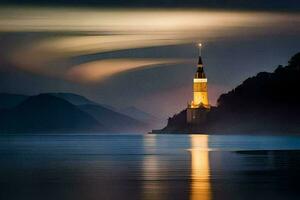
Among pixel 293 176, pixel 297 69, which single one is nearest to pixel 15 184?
pixel 293 176

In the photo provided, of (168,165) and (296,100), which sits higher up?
(296,100)

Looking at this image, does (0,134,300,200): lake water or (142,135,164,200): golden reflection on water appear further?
(142,135,164,200): golden reflection on water

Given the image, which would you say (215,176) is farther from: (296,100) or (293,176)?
(296,100)

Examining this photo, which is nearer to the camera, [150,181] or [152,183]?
[152,183]

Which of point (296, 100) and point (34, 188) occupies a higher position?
point (296, 100)

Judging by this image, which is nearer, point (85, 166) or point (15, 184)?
point (15, 184)

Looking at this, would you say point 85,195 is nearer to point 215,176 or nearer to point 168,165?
point 215,176

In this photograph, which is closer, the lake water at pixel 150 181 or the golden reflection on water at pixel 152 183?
the lake water at pixel 150 181

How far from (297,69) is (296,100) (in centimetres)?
692

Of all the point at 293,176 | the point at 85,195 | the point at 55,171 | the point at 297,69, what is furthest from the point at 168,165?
the point at 297,69

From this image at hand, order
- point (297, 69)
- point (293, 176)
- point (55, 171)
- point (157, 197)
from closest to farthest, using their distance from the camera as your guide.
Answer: point (157, 197)
point (293, 176)
point (55, 171)
point (297, 69)

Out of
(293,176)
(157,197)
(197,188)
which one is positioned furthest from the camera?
(293,176)

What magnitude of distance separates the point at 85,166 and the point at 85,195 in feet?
70.4

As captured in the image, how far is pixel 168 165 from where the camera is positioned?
57.1m
